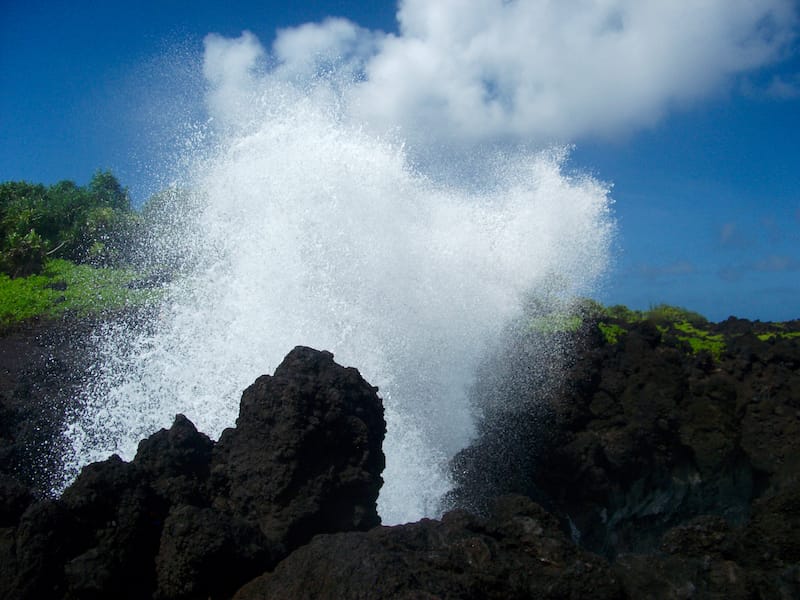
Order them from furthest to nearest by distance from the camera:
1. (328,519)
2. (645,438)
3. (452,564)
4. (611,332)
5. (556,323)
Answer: (611,332), (556,323), (645,438), (328,519), (452,564)

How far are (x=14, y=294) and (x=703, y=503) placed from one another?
54.4 feet

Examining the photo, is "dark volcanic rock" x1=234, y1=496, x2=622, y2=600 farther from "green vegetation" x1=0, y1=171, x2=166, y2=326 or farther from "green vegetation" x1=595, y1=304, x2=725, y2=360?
"green vegetation" x1=0, y1=171, x2=166, y2=326

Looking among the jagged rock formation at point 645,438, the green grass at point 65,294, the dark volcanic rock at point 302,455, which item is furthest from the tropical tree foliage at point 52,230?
the dark volcanic rock at point 302,455

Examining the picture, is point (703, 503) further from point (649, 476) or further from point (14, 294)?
point (14, 294)

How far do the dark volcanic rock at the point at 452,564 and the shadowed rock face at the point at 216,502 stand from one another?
26.5 inches

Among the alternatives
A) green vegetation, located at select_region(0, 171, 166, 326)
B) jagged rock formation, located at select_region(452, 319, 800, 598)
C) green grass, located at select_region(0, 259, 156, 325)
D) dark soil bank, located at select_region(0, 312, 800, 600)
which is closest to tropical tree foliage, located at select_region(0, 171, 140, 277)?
green vegetation, located at select_region(0, 171, 166, 326)

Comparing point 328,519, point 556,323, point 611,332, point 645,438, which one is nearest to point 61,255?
point 556,323

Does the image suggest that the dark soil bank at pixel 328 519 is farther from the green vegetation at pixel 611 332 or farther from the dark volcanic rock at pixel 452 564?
the green vegetation at pixel 611 332

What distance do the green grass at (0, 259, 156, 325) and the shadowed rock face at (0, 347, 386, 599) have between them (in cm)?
994

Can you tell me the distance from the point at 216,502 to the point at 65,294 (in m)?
12.7

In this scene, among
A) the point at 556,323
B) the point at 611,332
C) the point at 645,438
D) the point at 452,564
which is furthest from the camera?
the point at 611,332

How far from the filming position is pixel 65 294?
16719 millimetres

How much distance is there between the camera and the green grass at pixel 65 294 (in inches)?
604

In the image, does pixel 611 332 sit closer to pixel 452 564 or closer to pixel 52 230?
pixel 452 564
